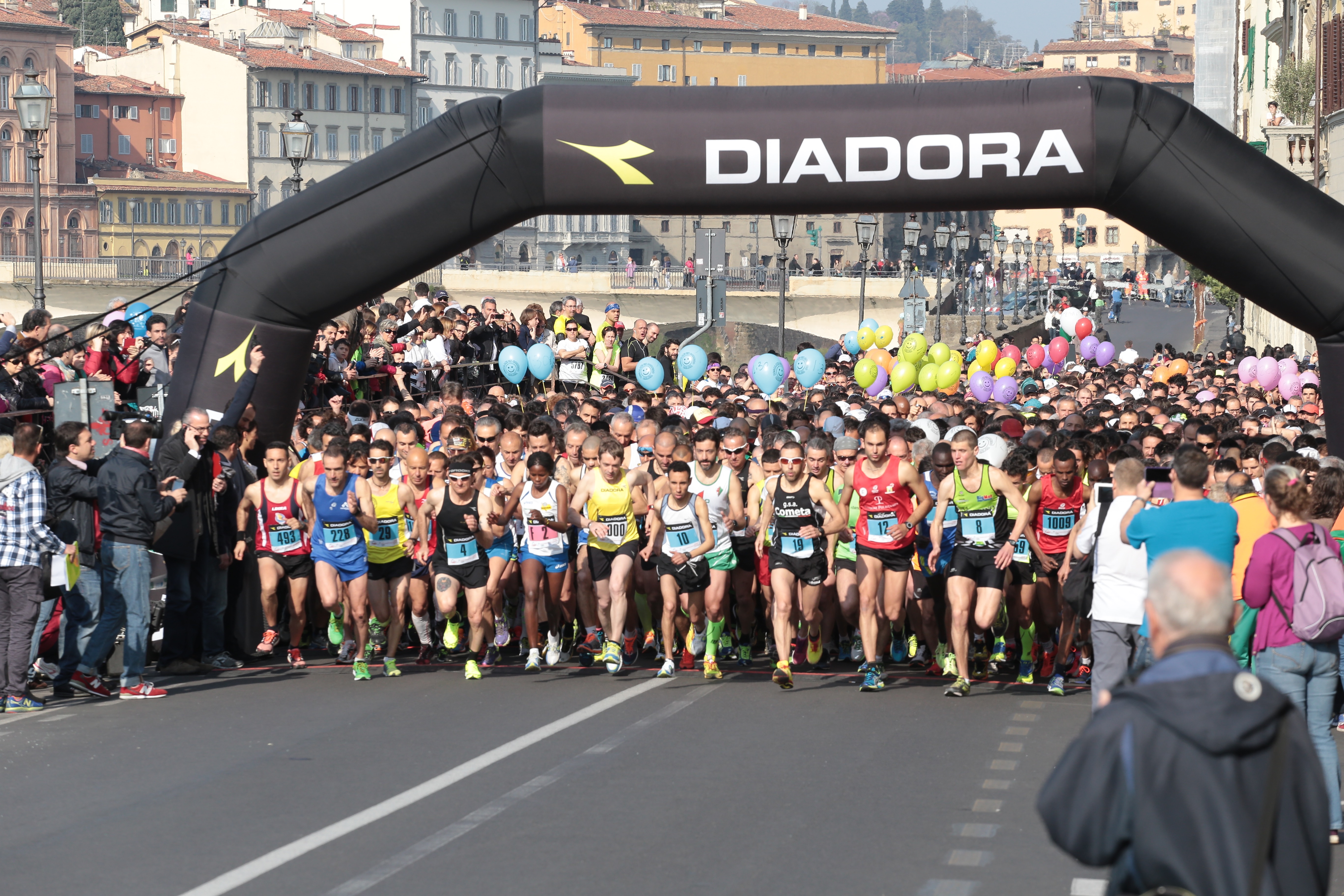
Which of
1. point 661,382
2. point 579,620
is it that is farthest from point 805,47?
point 579,620

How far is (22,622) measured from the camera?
406 inches

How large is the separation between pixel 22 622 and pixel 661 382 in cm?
1356

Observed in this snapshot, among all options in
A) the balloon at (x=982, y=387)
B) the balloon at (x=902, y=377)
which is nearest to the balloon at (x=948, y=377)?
the balloon at (x=982, y=387)

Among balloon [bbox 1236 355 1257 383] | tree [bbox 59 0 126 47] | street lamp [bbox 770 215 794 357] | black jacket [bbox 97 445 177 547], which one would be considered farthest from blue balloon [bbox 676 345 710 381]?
tree [bbox 59 0 126 47]

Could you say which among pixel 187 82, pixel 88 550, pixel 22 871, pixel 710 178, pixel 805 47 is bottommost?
pixel 22 871

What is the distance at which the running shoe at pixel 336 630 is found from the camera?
12.4m

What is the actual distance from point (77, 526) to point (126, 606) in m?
0.59

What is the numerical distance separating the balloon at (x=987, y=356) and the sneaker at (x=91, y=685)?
70.8ft

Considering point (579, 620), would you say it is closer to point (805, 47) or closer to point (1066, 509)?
point (1066, 509)

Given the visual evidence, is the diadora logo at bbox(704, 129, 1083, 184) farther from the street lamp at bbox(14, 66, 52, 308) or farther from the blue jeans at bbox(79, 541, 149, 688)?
the street lamp at bbox(14, 66, 52, 308)

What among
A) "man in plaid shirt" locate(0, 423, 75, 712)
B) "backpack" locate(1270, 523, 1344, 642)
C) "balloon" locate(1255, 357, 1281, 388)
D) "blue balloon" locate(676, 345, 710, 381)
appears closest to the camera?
"backpack" locate(1270, 523, 1344, 642)

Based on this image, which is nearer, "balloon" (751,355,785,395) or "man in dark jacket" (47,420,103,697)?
"man in dark jacket" (47,420,103,697)

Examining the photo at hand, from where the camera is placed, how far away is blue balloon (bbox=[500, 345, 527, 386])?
21625mm

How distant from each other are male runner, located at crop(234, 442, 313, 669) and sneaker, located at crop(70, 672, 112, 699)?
1.43 m
